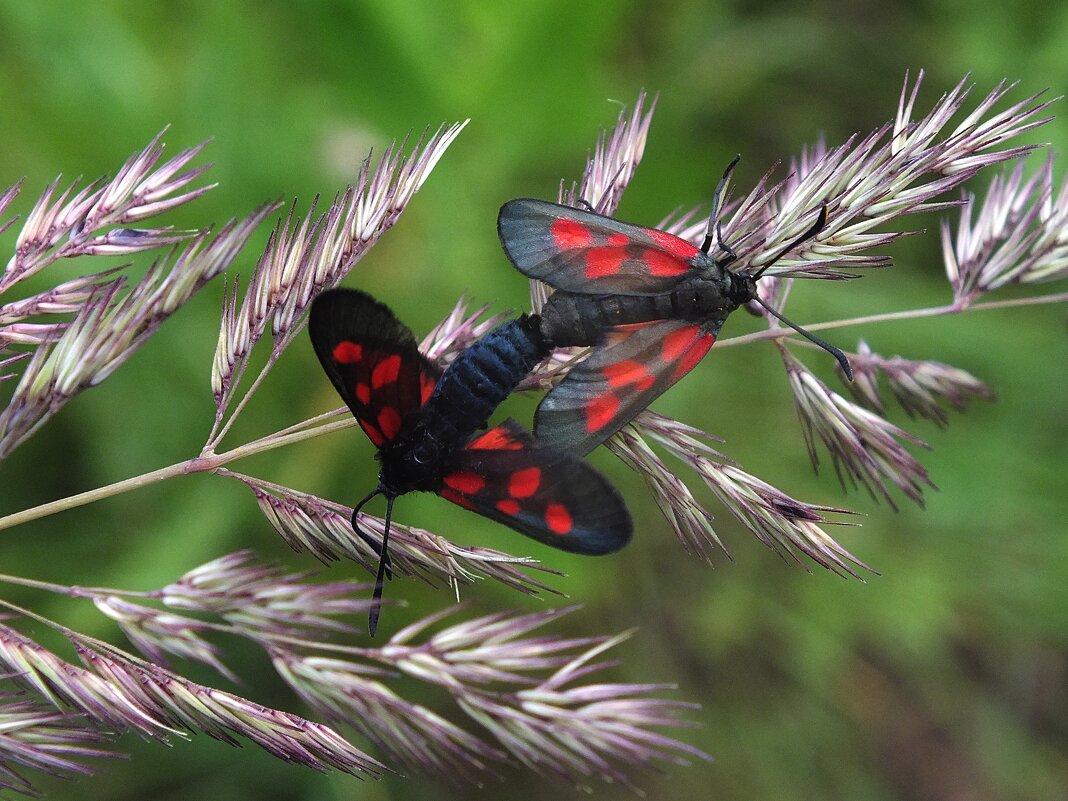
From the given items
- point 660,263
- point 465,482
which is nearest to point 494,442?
point 465,482

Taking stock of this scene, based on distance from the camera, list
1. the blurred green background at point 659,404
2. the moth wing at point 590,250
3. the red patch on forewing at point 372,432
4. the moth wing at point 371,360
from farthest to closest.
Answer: the blurred green background at point 659,404 → the moth wing at point 590,250 → the red patch on forewing at point 372,432 → the moth wing at point 371,360

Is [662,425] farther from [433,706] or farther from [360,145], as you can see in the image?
[360,145]

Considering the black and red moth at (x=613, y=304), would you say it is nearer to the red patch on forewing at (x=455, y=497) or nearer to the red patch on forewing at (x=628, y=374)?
the red patch on forewing at (x=628, y=374)

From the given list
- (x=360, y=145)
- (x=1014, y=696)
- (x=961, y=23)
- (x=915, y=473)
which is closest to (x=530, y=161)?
(x=360, y=145)

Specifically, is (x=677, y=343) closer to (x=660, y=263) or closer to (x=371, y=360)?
(x=660, y=263)

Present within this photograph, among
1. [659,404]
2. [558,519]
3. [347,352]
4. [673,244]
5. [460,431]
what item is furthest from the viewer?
[659,404]

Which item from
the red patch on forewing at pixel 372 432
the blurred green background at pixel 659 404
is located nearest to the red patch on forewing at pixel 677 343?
the red patch on forewing at pixel 372 432
